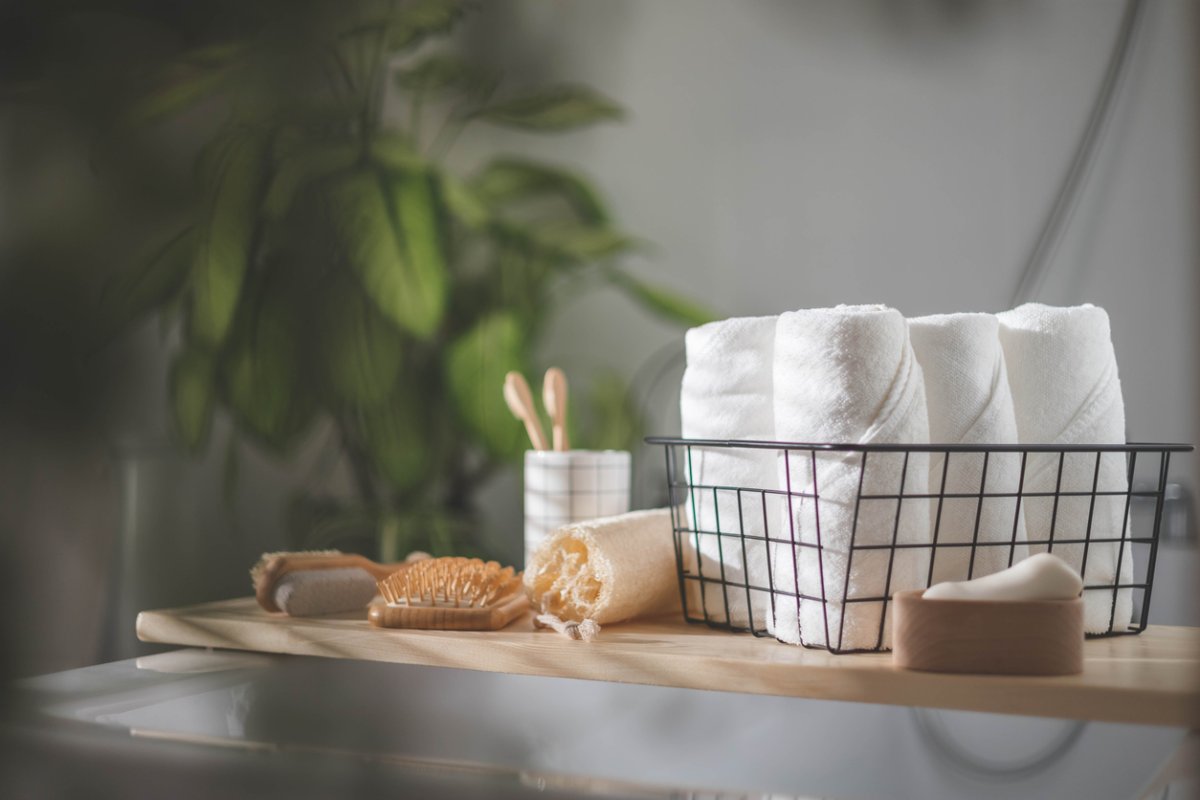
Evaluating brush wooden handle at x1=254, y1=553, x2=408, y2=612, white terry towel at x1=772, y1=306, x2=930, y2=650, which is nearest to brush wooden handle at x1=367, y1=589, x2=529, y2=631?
brush wooden handle at x1=254, y1=553, x2=408, y2=612

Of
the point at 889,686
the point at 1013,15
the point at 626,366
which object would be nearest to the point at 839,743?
the point at 889,686

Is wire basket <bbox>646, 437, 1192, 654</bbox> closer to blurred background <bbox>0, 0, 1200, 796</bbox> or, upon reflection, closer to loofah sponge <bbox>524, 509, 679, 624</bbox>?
loofah sponge <bbox>524, 509, 679, 624</bbox>

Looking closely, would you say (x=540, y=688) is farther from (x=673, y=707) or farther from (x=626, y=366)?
(x=626, y=366)

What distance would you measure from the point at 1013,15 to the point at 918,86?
0.11m

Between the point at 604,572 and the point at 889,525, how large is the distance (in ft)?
0.63

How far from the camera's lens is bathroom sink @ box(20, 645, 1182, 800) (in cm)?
70

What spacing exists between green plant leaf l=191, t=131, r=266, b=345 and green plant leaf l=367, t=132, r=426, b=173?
134 mm

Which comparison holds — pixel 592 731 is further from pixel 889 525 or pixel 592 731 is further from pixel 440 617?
pixel 889 525

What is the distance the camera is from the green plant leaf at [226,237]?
4.07 feet

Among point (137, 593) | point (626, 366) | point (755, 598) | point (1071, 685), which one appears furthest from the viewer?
point (626, 366)

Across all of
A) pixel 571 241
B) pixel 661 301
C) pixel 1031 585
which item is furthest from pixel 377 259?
pixel 1031 585

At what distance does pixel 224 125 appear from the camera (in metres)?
1.28

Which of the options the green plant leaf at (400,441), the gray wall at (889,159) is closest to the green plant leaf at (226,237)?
the green plant leaf at (400,441)

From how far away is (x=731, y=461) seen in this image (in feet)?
2.29
